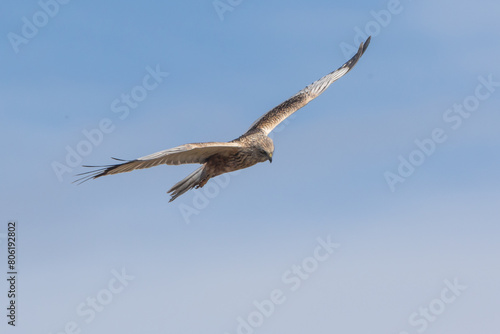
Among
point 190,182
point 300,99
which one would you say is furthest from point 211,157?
point 300,99

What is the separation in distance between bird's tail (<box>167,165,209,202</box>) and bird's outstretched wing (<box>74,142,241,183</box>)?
1.03 ft

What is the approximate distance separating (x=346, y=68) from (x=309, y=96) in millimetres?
2150

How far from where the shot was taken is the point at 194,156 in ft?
53.7

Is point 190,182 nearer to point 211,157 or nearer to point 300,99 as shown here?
point 211,157

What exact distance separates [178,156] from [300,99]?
6138 millimetres

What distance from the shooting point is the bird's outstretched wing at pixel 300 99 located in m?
19.4

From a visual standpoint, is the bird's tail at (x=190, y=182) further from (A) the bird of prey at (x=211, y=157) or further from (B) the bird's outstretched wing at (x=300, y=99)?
(B) the bird's outstretched wing at (x=300, y=99)

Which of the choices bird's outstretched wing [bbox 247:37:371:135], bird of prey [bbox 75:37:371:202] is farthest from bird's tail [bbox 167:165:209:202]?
bird's outstretched wing [bbox 247:37:371:135]

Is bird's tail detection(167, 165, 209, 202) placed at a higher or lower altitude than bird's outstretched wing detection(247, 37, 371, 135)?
lower

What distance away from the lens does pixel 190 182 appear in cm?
1712

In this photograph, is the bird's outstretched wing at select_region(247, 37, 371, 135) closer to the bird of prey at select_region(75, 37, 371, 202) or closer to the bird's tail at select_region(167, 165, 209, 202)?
the bird of prey at select_region(75, 37, 371, 202)

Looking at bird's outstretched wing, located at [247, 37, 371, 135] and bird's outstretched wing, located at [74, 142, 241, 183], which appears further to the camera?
bird's outstretched wing, located at [247, 37, 371, 135]

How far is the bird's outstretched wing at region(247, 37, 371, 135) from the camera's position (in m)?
19.4

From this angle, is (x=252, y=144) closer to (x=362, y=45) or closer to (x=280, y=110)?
(x=280, y=110)
